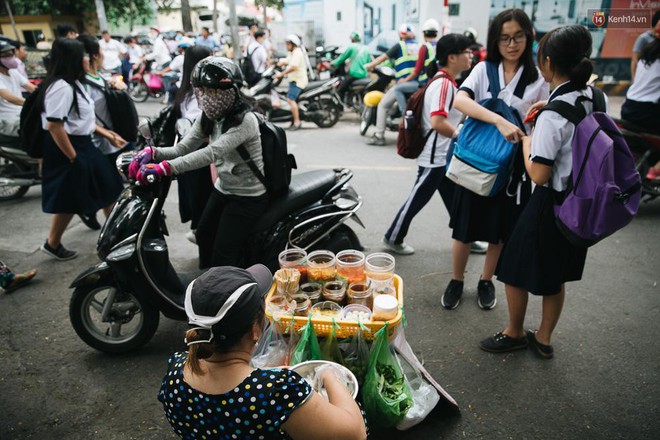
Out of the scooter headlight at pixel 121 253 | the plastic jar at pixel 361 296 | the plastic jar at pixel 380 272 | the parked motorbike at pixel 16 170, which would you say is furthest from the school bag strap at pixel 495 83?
the parked motorbike at pixel 16 170

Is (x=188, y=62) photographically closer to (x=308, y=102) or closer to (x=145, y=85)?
(x=308, y=102)

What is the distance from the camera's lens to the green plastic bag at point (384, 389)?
1.93 metres

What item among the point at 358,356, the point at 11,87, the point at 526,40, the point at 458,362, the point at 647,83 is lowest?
the point at 458,362

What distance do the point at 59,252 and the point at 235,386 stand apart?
130 inches

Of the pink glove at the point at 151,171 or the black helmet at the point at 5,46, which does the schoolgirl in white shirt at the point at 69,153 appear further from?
the pink glove at the point at 151,171

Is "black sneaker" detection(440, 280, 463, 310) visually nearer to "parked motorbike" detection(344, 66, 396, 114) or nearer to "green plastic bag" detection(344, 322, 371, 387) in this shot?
"green plastic bag" detection(344, 322, 371, 387)

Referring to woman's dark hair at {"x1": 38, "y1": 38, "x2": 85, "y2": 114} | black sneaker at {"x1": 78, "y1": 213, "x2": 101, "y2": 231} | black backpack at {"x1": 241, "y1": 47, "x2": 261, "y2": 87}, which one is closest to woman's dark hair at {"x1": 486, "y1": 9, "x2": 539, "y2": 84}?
woman's dark hair at {"x1": 38, "y1": 38, "x2": 85, "y2": 114}

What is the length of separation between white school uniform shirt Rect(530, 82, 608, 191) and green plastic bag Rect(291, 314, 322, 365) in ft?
4.31

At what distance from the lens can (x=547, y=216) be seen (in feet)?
7.39

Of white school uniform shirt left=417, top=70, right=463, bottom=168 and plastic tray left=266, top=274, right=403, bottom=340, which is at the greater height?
white school uniform shirt left=417, top=70, right=463, bottom=168

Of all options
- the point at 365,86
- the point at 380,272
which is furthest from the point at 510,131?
the point at 365,86

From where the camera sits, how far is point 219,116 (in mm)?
2516

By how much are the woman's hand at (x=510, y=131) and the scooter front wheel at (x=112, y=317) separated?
2.24 metres

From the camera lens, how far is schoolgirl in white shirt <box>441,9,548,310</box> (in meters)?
2.55
